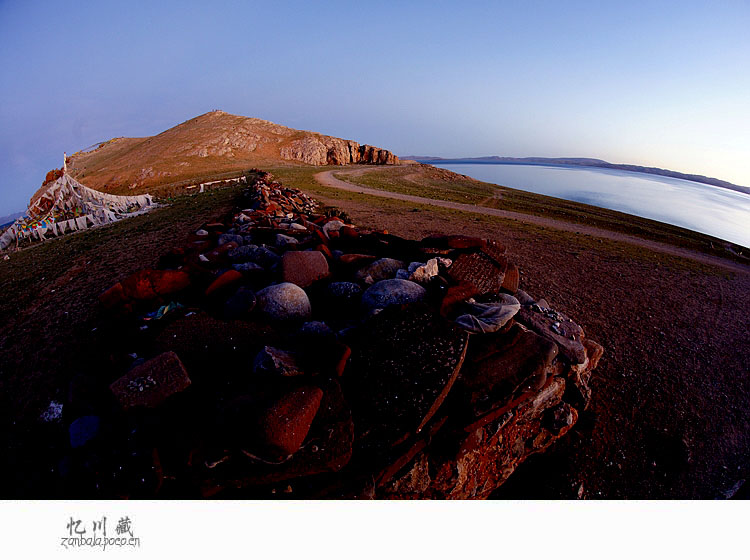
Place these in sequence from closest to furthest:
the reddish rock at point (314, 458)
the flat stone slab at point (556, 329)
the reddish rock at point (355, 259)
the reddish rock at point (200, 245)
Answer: the reddish rock at point (314, 458), the flat stone slab at point (556, 329), the reddish rock at point (355, 259), the reddish rock at point (200, 245)

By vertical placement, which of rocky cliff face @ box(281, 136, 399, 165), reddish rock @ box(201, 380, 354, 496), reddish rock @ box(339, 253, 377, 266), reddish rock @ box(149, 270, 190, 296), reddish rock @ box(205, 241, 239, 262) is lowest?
reddish rock @ box(201, 380, 354, 496)

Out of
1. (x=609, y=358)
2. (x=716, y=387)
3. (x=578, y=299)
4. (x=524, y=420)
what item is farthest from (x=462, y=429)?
(x=578, y=299)

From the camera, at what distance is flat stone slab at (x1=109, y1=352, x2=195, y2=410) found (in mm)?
2287

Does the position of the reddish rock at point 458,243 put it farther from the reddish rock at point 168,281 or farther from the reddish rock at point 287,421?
the reddish rock at point 168,281

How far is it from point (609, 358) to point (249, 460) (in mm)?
6161

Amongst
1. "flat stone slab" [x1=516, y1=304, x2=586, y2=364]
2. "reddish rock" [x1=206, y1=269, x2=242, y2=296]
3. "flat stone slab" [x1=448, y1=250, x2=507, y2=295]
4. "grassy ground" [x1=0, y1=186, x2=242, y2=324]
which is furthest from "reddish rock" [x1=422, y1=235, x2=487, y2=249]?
"grassy ground" [x1=0, y1=186, x2=242, y2=324]

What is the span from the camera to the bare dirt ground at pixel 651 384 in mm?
3631

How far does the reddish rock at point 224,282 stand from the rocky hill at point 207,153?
104 ft

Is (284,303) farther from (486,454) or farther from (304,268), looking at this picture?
(486,454)

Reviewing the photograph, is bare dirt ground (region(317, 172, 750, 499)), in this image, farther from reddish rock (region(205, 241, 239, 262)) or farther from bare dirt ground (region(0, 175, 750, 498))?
reddish rock (region(205, 241, 239, 262))

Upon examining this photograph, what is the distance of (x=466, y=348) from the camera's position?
2914mm

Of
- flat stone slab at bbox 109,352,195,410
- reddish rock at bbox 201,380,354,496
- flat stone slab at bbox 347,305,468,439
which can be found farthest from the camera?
flat stone slab at bbox 347,305,468,439

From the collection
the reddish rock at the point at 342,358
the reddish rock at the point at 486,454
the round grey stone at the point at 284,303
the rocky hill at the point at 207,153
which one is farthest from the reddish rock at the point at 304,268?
the rocky hill at the point at 207,153

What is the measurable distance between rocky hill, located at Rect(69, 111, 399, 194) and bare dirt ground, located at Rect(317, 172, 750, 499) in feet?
112
